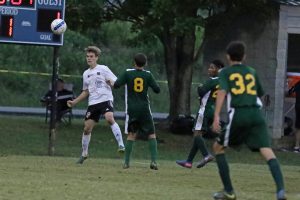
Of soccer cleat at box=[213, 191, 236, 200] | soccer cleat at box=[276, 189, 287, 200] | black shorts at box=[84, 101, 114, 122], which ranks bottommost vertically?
soccer cleat at box=[213, 191, 236, 200]

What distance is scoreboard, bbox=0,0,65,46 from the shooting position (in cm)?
2030

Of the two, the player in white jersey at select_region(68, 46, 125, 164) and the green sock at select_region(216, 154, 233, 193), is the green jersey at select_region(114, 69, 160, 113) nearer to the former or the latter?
the player in white jersey at select_region(68, 46, 125, 164)

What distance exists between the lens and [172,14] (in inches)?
963

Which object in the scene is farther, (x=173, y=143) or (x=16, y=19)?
(x=173, y=143)

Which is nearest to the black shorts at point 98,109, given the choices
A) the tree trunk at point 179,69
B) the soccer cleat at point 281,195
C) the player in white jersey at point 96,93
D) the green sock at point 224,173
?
the player in white jersey at point 96,93

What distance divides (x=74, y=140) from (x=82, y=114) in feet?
35.3

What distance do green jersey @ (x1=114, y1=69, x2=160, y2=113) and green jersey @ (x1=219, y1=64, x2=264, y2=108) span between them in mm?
4889

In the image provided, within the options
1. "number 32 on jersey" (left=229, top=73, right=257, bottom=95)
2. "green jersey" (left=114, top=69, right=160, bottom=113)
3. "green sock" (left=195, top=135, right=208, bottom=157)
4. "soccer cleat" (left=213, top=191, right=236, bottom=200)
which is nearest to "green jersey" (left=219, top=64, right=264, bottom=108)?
"number 32 on jersey" (left=229, top=73, right=257, bottom=95)

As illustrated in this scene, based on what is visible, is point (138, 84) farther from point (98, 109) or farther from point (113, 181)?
point (113, 181)

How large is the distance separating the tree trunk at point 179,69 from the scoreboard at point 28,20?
25.5 feet

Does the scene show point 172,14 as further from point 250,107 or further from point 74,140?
point 250,107

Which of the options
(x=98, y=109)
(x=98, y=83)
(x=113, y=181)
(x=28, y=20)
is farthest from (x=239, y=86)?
(x=28, y=20)

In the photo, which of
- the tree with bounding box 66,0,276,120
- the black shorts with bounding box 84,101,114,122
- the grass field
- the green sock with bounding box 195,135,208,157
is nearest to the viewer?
the grass field

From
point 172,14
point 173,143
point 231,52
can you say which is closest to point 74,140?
point 173,143
